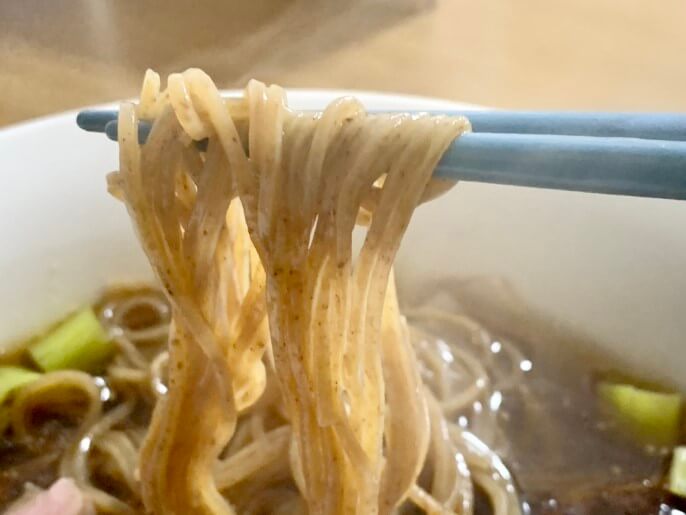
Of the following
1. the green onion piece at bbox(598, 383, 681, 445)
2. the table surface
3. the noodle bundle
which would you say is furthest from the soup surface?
the table surface

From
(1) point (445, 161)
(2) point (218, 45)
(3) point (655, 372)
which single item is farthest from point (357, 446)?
(2) point (218, 45)

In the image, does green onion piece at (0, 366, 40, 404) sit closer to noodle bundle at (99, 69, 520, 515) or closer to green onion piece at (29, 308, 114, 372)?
green onion piece at (29, 308, 114, 372)

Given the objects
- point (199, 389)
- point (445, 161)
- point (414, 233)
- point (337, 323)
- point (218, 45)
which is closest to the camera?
point (445, 161)

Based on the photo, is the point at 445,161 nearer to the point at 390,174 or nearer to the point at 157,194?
the point at 390,174

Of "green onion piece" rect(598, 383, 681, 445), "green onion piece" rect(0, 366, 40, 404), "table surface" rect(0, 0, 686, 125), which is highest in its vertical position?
"table surface" rect(0, 0, 686, 125)

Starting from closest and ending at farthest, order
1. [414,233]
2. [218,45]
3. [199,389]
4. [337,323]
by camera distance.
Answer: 1. [337,323]
2. [199,389]
3. [414,233]
4. [218,45]

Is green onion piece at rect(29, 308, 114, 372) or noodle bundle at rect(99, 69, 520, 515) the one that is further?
green onion piece at rect(29, 308, 114, 372)
